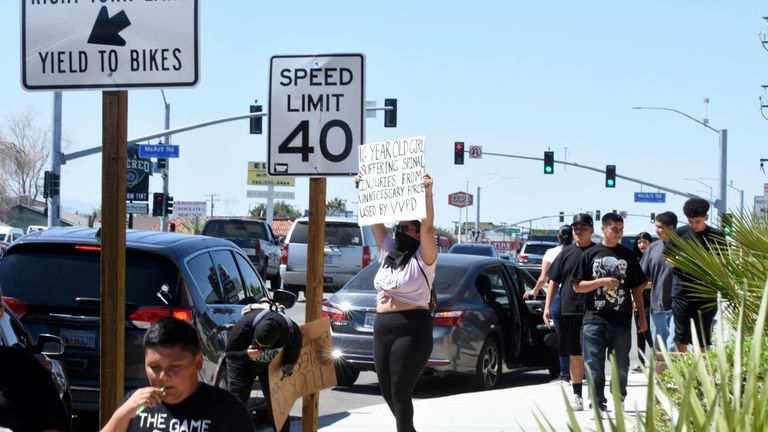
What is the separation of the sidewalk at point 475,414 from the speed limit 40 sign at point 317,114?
3.45 meters

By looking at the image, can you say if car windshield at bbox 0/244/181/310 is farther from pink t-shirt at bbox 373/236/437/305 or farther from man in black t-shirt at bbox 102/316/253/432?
man in black t-shirt at bbox 102/316/253/432

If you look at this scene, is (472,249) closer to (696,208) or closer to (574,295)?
(574,295)

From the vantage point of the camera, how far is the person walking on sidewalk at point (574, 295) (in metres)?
10.6

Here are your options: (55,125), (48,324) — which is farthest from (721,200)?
(48,324)

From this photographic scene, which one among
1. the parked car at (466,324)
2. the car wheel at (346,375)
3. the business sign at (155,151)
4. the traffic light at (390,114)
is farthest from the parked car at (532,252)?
the car wheel at (346,375)

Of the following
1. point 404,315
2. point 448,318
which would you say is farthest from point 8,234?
point 404,315

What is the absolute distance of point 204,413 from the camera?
13.0 feet

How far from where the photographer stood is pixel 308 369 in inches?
292

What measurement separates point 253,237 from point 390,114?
6443 millimetres

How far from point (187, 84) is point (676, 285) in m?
6.64

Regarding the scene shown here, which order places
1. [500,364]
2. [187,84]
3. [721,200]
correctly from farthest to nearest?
[721,200] < [500,364] < [187,84]

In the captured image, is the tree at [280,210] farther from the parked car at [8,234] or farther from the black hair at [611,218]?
the black hair at [611,218]

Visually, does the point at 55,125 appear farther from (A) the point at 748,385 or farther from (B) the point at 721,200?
(A) the point at 748,385

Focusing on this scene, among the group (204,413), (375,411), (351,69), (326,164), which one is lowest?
(375,411)
